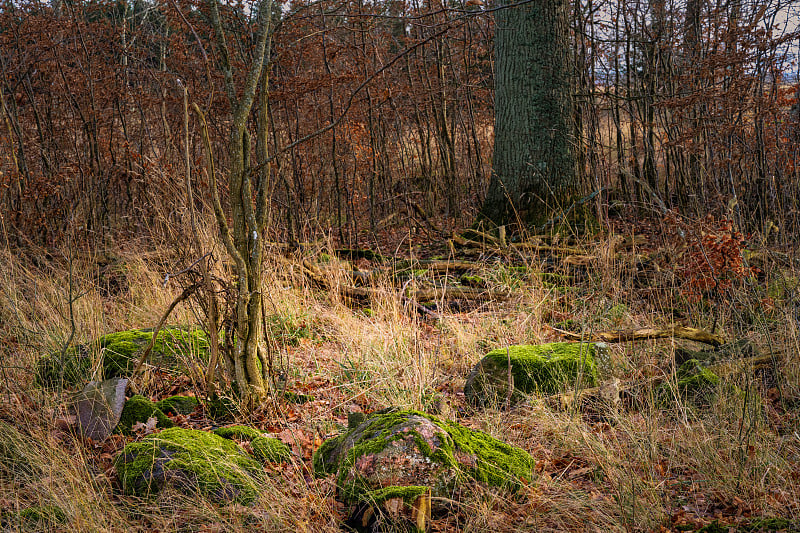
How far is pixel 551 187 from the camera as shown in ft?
24.6

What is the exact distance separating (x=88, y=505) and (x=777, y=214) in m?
6.40

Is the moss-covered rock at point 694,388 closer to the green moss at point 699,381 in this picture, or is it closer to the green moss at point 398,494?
the green moss at point 699,381

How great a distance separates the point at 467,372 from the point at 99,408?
2373 millimetres

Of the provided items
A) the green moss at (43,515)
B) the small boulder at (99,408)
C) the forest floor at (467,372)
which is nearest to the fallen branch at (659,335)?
the forest floor at (467,372)

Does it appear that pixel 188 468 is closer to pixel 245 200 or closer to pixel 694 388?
pixel 245 200

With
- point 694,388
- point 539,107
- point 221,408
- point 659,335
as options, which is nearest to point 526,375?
point 694,388

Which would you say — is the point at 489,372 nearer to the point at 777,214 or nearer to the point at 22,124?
the point at 777,214

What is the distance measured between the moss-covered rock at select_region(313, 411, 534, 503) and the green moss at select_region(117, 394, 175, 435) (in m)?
1.14

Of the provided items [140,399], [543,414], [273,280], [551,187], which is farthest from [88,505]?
[551,187]

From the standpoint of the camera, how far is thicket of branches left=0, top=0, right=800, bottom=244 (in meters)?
6.51

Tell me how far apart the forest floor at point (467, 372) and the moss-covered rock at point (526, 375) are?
138mm

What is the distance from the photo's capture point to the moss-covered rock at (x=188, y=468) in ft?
8.75

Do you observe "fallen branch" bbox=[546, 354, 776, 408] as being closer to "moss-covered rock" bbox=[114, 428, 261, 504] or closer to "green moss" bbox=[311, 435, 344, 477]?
"green moss" bbox=[311, 435, 344, 477]

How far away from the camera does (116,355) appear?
13.8ft
